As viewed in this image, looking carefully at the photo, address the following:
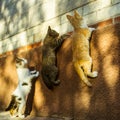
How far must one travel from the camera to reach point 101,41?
13.1 feet

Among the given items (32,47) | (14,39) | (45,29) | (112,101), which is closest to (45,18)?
(45,29)

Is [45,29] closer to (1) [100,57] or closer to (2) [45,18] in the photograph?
(2) [45,18]

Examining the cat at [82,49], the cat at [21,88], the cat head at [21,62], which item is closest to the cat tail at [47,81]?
the cat at [21,88]

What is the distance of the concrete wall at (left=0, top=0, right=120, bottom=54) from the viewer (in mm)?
4348

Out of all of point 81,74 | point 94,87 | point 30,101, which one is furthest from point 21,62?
point 94,87

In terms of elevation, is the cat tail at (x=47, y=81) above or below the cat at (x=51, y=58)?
below

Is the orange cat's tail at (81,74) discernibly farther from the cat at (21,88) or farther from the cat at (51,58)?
the cat at (21,88)

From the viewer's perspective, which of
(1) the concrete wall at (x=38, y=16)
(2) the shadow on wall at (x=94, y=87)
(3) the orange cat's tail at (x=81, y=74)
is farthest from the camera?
(1) the concrete wall at (x=38, y=16)

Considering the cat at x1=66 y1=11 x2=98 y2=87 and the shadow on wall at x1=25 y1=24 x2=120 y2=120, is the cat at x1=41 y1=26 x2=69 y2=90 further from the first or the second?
the cat at x1=66 y1=11 x2=98 y2=87

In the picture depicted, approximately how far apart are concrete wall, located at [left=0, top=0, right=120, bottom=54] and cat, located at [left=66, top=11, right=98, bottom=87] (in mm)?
278

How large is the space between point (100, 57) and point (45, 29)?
163 centimetres

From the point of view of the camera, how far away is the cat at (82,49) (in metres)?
4.06

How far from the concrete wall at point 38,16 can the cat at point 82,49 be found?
0.28 meters

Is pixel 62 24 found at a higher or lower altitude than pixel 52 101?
higher
